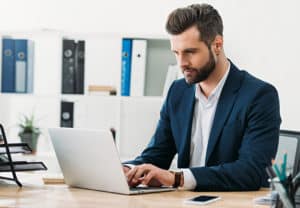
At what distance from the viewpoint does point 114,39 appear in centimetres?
373

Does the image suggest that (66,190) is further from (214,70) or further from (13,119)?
(13,119)

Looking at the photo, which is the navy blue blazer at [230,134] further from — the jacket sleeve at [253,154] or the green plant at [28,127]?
the green plant at [28,127]

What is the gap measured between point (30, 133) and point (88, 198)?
2005 millimetres

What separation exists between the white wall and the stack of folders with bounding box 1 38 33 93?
26 centimetres

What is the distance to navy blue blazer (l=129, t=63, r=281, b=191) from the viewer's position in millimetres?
Answer: 1869

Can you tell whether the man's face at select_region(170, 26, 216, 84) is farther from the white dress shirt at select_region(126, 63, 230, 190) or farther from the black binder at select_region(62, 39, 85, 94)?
the black binder at select_region(62, 39, 85, 94)

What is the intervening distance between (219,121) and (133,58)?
4.92ft

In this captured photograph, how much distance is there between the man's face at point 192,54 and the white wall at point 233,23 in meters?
1.48

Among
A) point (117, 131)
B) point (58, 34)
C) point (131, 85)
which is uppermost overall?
point (58, 34)

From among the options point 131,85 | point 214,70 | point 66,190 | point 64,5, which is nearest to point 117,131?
point 131,85

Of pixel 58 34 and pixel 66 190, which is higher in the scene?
pixel 58 34

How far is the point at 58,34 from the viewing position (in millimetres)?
3539

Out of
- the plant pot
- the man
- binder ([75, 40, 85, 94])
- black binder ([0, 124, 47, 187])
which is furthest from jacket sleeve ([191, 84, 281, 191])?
the plant pot

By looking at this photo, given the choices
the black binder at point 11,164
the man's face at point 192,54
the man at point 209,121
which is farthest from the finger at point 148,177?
the man's face at point 192,54
